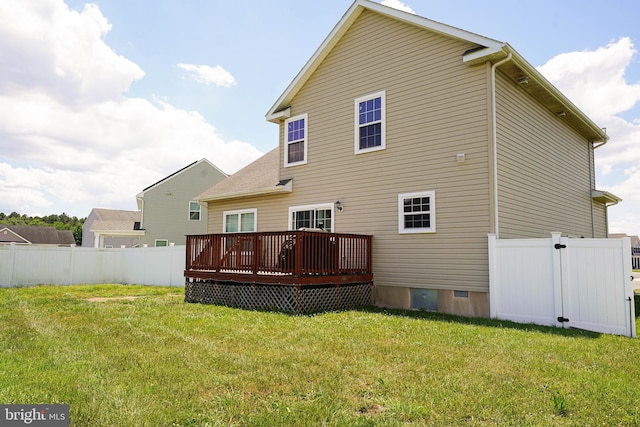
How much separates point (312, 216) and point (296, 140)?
2.48 meters

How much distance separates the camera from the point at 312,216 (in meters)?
12.4

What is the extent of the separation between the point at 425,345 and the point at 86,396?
424cm

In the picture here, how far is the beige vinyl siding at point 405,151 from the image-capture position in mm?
9258

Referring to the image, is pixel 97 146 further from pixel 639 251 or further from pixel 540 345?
pixel 639 251

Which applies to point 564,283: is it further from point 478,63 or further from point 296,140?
point 296,140

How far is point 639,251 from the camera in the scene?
3216 cm

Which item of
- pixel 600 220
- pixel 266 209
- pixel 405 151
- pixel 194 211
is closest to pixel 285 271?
pixel 405 151

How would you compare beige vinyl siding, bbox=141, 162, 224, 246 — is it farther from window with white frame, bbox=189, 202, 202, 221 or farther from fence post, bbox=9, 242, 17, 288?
fence post, bbox=9, 242, 17, 288

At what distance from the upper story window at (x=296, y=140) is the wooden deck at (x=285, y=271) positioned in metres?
3.36

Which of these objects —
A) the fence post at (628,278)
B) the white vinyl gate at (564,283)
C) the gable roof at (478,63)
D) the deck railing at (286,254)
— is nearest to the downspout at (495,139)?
the gable roof at (478,63)

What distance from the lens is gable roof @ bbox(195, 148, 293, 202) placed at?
13.1 metres

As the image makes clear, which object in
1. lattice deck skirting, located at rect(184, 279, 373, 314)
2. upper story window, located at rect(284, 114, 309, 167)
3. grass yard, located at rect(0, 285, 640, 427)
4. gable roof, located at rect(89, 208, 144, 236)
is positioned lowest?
grass yard, located at rect(0, 285, 640, 427)

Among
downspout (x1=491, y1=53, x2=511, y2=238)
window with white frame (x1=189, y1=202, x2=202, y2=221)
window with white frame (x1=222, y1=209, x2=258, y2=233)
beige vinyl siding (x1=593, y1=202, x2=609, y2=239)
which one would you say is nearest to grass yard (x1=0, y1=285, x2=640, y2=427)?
downspout (x1=491, y1=53, x2=511, y2=238)

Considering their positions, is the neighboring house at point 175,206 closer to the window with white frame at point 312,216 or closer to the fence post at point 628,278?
the window with white frame at point 312,216
